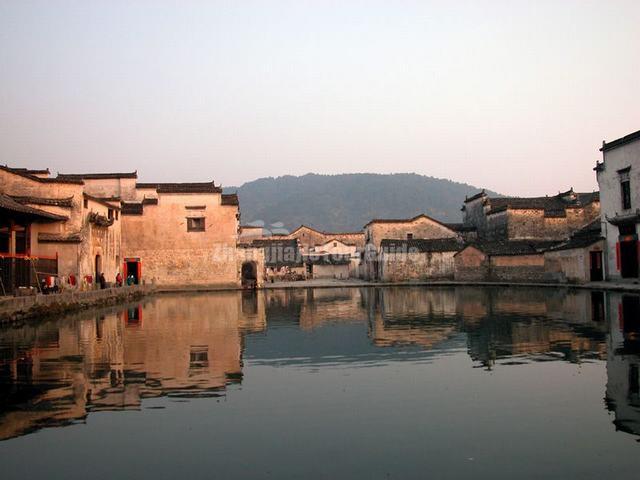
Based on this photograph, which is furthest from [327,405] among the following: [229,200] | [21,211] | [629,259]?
[229,200]

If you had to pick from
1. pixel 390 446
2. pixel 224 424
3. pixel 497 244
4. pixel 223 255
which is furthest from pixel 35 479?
pixel 497 244

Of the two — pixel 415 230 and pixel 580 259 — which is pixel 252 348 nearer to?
pixel 580 259

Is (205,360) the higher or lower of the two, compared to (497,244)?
lower

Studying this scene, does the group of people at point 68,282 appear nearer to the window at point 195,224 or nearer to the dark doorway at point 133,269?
the dark doorway at point 133,269

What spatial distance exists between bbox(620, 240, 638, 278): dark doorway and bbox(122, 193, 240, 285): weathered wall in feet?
87.2

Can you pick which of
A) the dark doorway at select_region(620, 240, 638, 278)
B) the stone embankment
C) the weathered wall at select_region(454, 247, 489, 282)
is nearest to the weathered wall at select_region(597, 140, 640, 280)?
the dark doorway at select_region(620, 240, 638, 278)

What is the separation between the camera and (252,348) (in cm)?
1327

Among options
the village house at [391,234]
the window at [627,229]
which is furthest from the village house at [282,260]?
the window at [627,229]

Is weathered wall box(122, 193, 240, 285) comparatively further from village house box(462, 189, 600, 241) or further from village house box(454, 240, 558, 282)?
village house box(462, 189, 600, 241)

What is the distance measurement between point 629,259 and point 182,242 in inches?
1199

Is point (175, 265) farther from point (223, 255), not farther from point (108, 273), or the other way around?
point (108, 273)

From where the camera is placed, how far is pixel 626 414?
6.96m

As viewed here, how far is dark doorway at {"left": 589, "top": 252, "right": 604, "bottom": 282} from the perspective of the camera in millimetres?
36594

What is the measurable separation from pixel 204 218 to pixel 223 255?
3.23 metres
